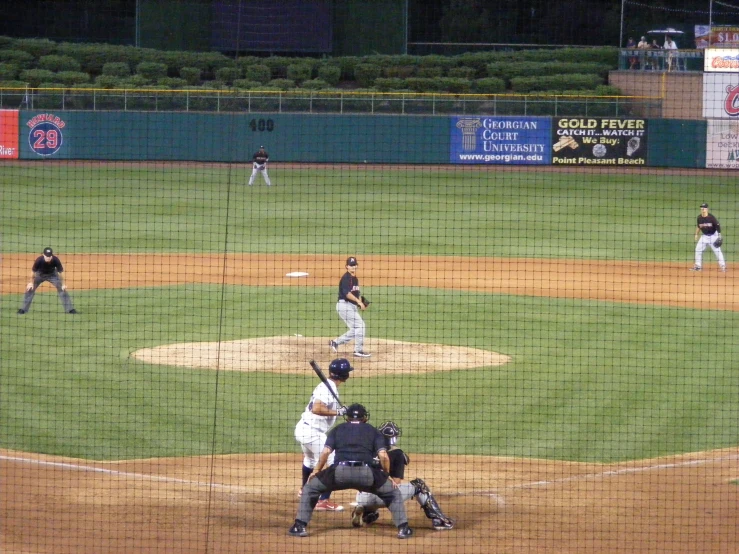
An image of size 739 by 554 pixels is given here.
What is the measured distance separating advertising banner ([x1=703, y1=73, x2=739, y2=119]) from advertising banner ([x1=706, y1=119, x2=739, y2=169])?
410 mm

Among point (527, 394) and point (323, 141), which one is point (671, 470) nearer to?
point (527, 394)

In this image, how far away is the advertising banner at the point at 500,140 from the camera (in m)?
37.8

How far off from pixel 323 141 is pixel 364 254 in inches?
427

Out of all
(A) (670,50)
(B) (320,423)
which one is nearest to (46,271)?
(B) (320,423)

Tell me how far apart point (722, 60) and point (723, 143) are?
2821mm

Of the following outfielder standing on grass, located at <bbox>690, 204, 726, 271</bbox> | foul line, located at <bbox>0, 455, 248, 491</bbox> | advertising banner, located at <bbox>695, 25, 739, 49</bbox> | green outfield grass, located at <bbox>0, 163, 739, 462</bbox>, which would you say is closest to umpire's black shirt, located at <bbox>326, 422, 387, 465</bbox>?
foul line, located at <bbox>0, 455, 248, 491</bbox>

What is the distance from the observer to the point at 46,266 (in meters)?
19.1

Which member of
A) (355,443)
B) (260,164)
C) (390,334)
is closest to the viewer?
(355,443)

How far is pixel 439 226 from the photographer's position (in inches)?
1296

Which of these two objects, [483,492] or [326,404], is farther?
[483,492]

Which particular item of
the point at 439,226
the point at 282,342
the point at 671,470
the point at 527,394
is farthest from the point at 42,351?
the point at 439,226

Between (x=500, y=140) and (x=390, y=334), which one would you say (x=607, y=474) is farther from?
(x=500, y=140)

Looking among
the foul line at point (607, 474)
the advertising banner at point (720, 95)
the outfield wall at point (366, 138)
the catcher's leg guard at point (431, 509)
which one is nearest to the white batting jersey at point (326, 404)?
the catcher's leg guard at point (431, 509)

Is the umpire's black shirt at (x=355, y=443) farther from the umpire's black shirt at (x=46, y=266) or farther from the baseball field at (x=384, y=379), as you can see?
the umpire's black shirt at (x=46, y=266)
